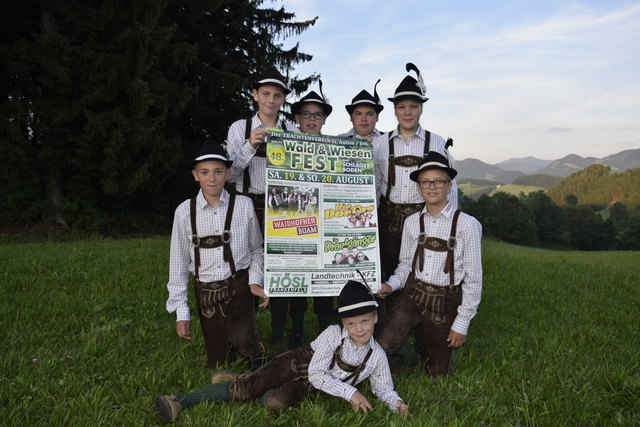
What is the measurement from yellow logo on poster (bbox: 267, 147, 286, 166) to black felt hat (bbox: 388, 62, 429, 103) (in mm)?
1565

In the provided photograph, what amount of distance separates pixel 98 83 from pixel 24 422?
12.8 m

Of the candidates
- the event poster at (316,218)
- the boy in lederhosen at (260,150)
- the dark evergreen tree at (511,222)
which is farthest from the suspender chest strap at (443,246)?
the dark evergreen tree at (511,222)

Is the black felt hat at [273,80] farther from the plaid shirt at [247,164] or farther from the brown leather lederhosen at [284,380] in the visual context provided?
the brown leather lederhosen at [284,380]

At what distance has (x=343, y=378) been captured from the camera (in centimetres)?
345

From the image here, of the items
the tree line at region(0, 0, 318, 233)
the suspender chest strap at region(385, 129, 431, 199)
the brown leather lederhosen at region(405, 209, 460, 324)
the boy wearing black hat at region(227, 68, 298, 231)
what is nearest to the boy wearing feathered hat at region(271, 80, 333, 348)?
the boy wearing black hat at region(227, 68, 298, 231)

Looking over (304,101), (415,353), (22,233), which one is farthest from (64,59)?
(415,353)

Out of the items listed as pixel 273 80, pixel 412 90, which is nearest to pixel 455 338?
pixel 412 90

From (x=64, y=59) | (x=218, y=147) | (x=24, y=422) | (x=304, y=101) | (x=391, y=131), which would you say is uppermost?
(x=64, y=59)

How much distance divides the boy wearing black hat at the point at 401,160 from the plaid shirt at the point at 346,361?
1824mm

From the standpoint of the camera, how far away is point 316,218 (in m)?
4.33

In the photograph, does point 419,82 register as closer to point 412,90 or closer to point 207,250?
point 412,90

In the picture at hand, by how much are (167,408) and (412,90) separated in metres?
4.05

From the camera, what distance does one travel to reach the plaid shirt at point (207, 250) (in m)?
4.18

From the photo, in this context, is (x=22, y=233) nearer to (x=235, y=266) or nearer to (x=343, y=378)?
(x=235, y=266)
